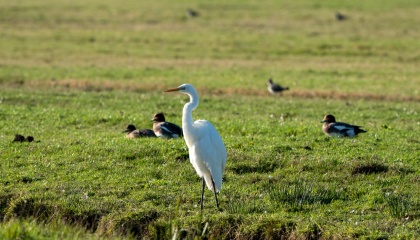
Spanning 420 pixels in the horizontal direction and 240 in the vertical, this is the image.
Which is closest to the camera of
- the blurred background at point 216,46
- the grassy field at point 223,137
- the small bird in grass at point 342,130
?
the grassy field at point 223,137

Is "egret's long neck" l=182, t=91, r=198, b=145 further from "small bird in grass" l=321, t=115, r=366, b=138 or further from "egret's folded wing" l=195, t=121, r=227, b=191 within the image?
"small bird in grass" l=321, t=115, r=366, b=138

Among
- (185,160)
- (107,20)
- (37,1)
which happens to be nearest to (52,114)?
(185,160)

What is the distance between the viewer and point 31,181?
356 inches

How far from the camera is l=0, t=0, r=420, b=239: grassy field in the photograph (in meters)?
7.70

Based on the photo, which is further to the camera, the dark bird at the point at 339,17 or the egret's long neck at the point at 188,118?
the dark bird at the point at 339,17

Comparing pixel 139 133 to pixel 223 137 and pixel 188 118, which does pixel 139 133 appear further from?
pixel 188 118

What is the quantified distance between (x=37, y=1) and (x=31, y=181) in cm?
6302

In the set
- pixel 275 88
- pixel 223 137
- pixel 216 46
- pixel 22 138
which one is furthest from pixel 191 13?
pixel 22 138

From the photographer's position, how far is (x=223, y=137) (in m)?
12.3

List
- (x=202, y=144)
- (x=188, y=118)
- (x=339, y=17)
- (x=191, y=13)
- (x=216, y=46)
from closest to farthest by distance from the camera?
(x=188, y=118), (x=202, y=144), (x=216, y=46), (x=339, y=17), (x=191, y=13)

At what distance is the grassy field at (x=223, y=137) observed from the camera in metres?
7.70

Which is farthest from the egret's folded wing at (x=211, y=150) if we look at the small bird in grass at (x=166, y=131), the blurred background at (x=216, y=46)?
the blurred background at (x=216, y=46)

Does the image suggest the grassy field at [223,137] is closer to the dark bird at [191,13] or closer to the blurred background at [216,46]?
the blurred background at [216,46]

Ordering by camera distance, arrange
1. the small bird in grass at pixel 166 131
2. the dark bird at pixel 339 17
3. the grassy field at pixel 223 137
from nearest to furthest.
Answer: the grassy field at pixel 223 137, the small bird in grass at pixel 166 131, the dark bird at pixel 339 17
